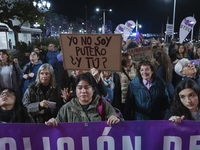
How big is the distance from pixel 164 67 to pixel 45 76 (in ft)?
7.74

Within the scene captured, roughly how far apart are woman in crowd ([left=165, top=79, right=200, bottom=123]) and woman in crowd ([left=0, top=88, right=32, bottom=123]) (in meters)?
1.81

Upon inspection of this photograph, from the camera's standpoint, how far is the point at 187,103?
2.44 m

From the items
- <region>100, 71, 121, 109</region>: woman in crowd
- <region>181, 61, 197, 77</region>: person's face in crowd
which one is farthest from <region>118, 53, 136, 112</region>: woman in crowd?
<region>181, 61, 197, 77</region>: person's face in crowd

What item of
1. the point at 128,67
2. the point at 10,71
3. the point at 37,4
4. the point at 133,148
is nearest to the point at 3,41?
the point at 37,4

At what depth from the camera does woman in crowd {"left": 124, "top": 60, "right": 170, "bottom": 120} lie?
3166 mm

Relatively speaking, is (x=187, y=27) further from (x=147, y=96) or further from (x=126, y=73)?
(x=147, y=96)

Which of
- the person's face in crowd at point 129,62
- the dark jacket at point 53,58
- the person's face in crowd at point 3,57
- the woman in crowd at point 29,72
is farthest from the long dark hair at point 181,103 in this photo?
the dark jacket at point 53,58

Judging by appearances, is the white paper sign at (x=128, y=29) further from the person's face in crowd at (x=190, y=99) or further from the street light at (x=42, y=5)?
the person's face in crowd at (x=190, y=99)

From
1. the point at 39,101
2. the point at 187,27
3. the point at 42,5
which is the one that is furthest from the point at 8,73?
the point at 42,5

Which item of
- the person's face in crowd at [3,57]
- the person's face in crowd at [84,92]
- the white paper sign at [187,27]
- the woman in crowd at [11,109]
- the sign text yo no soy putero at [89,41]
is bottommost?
the woman in crowd at [11,109]

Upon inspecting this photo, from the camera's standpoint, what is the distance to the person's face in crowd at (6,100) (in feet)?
8.45

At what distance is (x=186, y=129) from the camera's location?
2.23 metres

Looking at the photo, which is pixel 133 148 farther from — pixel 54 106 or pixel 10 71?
pixel 10 71

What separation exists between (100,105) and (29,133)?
33.7 inches
